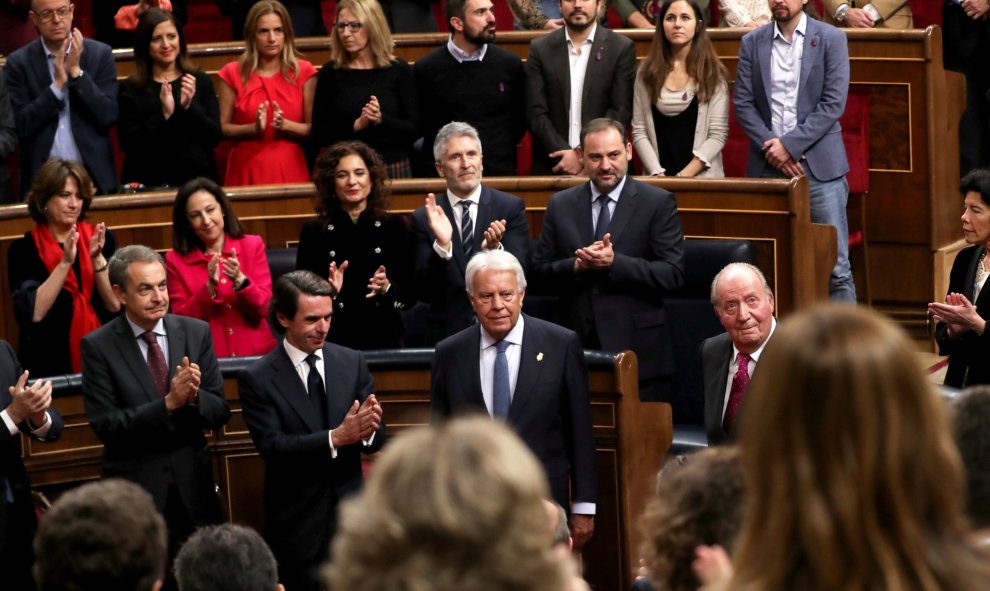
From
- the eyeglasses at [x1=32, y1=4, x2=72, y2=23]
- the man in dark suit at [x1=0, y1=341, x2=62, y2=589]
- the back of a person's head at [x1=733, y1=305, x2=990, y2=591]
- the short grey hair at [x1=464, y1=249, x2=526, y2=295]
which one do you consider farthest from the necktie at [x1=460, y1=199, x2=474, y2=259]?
the back of a person's head at [x1=733, y1=305, x2=990, y2=591]

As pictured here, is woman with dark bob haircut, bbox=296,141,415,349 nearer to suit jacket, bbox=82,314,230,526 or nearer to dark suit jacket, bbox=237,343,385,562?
dark suit jacket, bbox=237,343,385,562

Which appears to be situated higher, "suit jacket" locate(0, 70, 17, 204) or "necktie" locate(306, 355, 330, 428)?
"suit jacket" locate(0, 70, 17, 204)

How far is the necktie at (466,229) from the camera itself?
529 centimetres

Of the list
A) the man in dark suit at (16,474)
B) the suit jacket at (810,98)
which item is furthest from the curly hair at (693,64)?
the man in dark suit at (16,474)

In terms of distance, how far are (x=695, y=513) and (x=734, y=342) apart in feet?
7.93

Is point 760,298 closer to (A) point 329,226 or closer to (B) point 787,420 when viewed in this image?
(A) point 329,226

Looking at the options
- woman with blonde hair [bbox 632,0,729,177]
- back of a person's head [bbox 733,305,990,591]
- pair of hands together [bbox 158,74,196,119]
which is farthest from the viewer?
pair of hands together [bbox 158,74,196,119]

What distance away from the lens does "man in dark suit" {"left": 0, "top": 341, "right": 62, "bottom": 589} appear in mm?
4059

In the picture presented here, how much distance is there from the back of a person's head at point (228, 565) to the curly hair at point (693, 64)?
12.4 feet

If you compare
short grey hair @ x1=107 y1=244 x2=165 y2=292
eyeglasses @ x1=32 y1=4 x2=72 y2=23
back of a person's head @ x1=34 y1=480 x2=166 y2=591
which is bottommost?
back of a person's head @ x1=34 y1=480 x2=166 y2=591

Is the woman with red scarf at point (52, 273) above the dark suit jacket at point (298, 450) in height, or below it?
above

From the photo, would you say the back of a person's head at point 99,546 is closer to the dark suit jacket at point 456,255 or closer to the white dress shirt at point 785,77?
the dark suit jacket at point 456,255

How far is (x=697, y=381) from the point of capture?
17.4 feet

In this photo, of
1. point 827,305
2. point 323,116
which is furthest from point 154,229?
point 827,305
